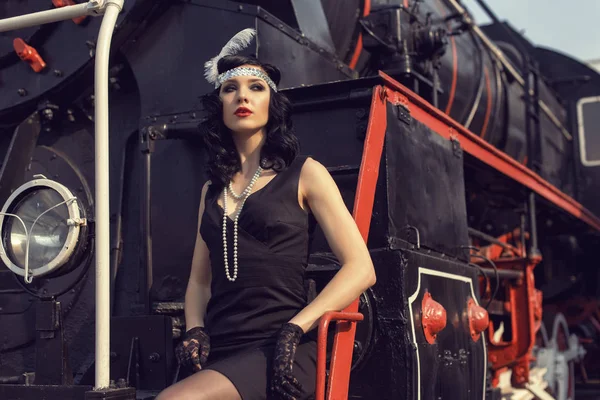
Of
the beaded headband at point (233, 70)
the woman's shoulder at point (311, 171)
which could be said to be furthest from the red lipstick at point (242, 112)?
the woman's shoulder at point (311, 171)

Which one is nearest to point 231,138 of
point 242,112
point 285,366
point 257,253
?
point 242,112

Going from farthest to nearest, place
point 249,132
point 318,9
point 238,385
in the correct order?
1. point 318,9
2. point 249,132
3. point 238,385

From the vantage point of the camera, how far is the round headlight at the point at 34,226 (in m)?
2.37

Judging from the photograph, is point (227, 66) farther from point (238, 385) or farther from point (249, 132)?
point (238, 385)

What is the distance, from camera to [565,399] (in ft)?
19.9

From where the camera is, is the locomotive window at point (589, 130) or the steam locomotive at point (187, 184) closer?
the steam locomotive at point (187, 184)

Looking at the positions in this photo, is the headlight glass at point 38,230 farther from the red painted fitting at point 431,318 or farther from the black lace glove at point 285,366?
the red painted fitting at point 431,318

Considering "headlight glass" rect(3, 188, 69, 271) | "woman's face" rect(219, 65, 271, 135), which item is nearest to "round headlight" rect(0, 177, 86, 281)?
"headlight glass" rect(3, 188, 69, 271)

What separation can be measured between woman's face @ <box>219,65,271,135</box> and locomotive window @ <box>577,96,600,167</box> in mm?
6454

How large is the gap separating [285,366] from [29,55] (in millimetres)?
1851

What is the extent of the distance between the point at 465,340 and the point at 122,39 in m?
1.83

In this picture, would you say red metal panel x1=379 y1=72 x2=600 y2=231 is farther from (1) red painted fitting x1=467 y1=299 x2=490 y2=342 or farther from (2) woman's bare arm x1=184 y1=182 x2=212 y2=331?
(2) woman's bare arm x1=184 y1=182 x2=212 y2=331

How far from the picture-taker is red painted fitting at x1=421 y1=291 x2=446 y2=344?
2.65m

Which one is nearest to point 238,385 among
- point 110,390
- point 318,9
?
point 110,390
